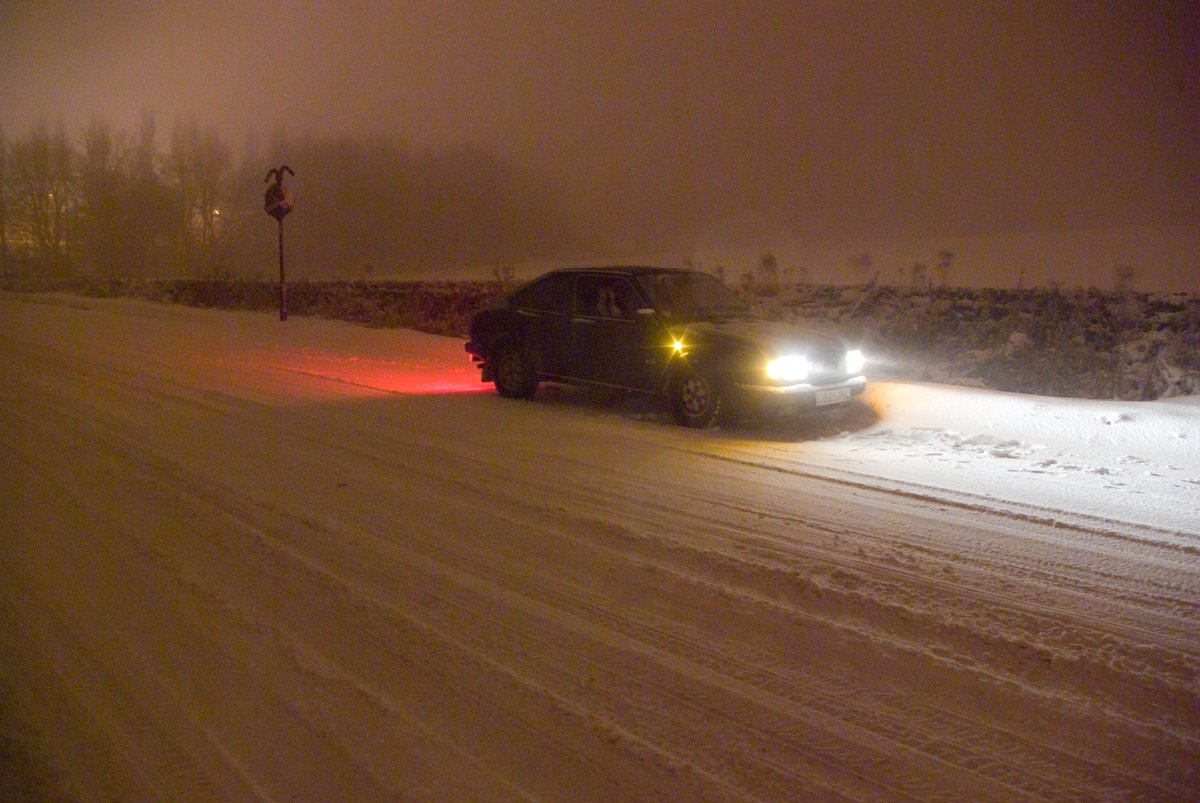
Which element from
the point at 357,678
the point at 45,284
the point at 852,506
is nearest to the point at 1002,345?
the point at 852,506

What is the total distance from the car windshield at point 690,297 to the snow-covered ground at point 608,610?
149 cm

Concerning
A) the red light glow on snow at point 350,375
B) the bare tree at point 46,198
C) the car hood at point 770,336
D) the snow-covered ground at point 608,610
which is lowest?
the snow-covered ground at point 608,610

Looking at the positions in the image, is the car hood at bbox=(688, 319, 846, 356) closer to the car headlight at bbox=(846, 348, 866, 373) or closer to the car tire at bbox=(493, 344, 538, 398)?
the car headlight at bbox=(846, 348, 866, 373)

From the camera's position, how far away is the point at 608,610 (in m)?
4.80

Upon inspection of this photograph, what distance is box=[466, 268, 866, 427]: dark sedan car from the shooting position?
9312 mm

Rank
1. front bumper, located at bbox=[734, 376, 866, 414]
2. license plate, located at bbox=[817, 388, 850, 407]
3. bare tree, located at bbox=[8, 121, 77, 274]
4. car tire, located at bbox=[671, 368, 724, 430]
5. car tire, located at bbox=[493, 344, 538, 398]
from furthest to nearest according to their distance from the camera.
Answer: bare tree, located at bbox=[8, 121, 77, 274] → car tire, located at bbox=[493, 344, 538, 398] → car tire, located at bbox=[671, 368, 724, 430] → license plate, located at bbox=[817, 388, 850, 407] → front bumper, located at bbox=[734, 376, 866, 414]

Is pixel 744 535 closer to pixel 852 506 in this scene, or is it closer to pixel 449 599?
pixel 852 506

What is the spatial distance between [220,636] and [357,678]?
2.84ft

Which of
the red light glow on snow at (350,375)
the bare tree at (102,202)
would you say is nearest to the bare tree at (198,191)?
the bare tree at (102,202)

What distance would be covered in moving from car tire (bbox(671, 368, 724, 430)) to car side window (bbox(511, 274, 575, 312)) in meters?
1.83

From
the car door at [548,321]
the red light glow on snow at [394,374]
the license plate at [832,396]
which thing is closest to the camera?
the license plate at [832,396]

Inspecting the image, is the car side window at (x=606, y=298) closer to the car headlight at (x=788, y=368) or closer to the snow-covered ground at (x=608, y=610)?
the snow-covered ground at (x=608, y=610)

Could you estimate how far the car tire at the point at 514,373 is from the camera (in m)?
11.5

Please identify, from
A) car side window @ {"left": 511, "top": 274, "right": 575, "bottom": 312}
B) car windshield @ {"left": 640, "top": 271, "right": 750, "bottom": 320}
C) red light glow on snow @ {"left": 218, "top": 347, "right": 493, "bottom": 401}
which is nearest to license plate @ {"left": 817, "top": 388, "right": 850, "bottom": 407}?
car windshield @ {"left": 640, "top": 271, "right": 750, "bottom": 320}
